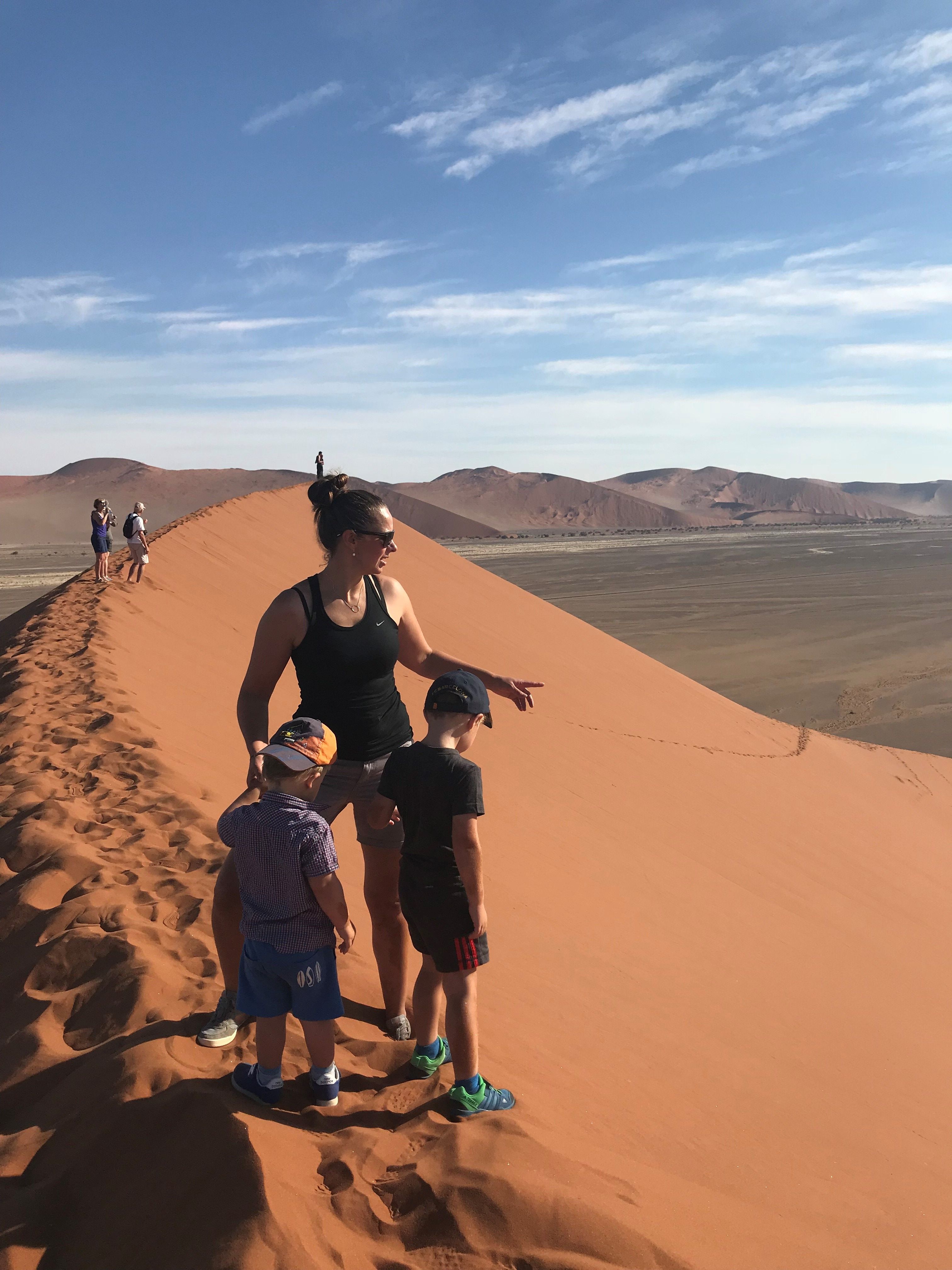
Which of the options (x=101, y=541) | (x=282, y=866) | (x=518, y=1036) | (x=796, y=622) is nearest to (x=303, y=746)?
(x=282, y=866)

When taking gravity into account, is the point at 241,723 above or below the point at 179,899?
above

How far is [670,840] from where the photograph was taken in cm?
623

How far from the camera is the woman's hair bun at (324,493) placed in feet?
8.53

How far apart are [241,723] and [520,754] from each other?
4.88 m

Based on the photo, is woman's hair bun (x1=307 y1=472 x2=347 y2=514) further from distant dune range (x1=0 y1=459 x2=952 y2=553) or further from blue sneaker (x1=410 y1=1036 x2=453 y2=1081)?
distant dune range (x1=0 y1=459 x2=952 y2=553)

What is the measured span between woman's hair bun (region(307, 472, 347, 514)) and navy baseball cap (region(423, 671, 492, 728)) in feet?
2.19

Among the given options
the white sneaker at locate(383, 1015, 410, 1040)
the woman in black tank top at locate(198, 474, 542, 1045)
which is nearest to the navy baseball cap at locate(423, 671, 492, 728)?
the woman in black tank top at locate(198, 474, 542, 1045)

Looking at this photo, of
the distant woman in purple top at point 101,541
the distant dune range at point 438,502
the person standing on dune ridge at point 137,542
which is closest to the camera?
the person standing on dune ridge at point 137,542

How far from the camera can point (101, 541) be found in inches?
453

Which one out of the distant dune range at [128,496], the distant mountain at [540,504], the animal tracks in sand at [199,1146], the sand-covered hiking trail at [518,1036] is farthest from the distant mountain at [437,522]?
the animal tracks in sand at [199,1146]

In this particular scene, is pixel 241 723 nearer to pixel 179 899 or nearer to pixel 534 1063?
pixel 179 899

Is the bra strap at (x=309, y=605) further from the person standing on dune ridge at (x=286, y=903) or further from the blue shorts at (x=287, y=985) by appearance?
the blue shorts at (x=287, y=985)

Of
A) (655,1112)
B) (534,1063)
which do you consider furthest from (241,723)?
(655,1112)

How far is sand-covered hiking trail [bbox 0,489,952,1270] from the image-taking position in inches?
77.1
